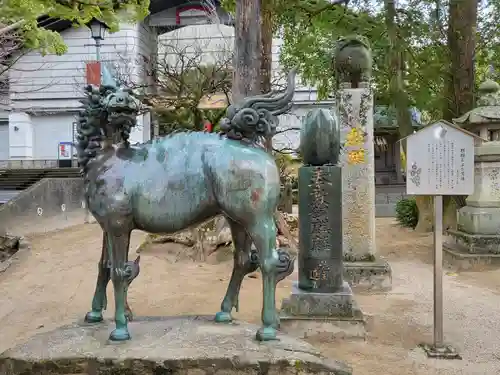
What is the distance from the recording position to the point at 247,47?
29.2 feet

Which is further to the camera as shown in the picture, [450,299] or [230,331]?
[450,299]

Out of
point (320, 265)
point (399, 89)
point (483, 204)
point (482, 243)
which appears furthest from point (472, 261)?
point (320, 265)

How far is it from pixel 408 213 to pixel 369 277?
7202mm

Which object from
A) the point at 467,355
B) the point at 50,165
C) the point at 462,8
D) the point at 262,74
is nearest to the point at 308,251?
the point at 467,355

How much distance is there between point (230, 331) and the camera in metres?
3.61

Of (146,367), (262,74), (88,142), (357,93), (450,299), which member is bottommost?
(450,299)

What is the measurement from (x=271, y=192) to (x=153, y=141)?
0.98m

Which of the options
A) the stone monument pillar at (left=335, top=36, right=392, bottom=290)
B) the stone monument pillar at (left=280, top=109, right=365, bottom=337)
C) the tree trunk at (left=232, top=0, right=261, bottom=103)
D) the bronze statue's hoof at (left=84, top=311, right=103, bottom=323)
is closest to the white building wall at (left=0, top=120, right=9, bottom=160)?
the tree trunk at (left=232, top=0, right=261, bottom=103)

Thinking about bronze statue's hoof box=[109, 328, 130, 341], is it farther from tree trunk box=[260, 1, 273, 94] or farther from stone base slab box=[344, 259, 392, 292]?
tree trunk box=[260, 1, 273, 94]

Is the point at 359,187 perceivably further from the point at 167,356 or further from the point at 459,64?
the point at 459,64

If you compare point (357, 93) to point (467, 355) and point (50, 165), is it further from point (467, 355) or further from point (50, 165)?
point (50, 165)

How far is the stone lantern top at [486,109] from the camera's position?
9906 millimetres

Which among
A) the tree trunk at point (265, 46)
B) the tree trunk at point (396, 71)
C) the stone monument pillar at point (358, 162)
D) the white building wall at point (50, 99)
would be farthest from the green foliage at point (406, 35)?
the white building wall at point (50, 99)

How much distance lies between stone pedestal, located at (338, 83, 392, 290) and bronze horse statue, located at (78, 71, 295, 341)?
14.5 ft
